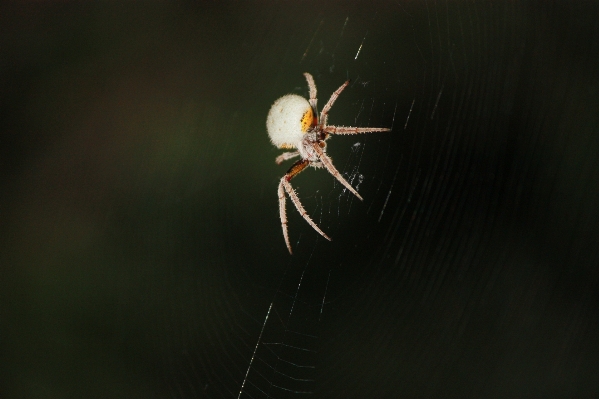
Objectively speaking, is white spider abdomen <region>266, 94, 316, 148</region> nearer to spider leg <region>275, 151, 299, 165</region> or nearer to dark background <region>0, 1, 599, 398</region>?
spider leg <region>275, 151, 299, 165</region>

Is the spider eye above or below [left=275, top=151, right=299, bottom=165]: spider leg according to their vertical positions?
above

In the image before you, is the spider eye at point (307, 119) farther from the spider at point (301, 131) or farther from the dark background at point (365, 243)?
the dark background at point (365, 243)

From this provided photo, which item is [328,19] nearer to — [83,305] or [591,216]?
[591,216]

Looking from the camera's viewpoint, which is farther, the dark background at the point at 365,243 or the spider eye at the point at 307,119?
the dark background at the point at 365,243

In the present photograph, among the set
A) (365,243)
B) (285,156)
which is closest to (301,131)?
(285,156)

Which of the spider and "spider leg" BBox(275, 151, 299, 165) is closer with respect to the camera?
the spider

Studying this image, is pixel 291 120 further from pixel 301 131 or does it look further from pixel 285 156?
pixel 285 156

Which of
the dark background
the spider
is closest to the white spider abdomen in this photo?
the spider

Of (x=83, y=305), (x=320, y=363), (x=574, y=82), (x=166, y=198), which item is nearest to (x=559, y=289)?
(x=574, y=82)

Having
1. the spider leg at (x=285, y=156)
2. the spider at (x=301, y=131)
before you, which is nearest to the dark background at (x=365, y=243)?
the spider leg at (x=285, y=156)
